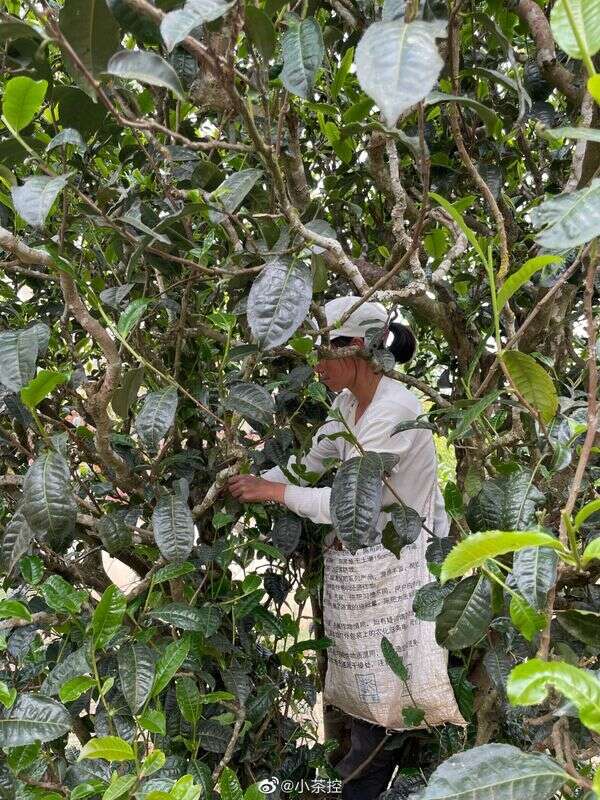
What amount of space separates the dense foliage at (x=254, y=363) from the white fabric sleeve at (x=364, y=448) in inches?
3.8

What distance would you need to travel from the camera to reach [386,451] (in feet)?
5.53

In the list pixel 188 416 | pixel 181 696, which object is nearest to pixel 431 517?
pixel 188 416

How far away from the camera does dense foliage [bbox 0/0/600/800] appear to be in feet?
2.72

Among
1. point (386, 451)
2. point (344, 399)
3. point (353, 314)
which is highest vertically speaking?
point (353, 314)

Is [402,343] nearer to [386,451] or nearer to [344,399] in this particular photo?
[344,399]

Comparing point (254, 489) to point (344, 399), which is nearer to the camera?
point (254, 489)

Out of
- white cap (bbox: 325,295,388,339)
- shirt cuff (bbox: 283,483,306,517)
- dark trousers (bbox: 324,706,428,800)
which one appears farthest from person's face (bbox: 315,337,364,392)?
dark trousers (bbox: 324,706,428,800)

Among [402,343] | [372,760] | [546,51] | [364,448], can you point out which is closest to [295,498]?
[364,448]

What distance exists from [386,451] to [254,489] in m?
0.31

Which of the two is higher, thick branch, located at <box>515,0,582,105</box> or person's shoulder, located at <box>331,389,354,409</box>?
thick branch, located at <box>515,0,582,105</box>

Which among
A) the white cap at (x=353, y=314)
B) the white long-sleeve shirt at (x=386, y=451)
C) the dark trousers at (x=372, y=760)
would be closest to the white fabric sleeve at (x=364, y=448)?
the white long-sleeve shirt at (x=386, y=451)

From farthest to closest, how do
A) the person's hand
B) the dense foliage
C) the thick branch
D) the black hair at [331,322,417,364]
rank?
the black hair at [331,322,417,364], the person's hand, the thick branch, the dense foliage

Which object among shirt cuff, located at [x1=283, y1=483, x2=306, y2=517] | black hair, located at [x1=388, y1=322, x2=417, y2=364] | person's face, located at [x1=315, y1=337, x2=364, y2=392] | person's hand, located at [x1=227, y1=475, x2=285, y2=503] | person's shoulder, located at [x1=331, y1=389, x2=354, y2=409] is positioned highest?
black hair, located at [x1=388, y1=322, x2=417, y2=364]

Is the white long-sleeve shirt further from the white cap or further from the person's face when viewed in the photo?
the white cap
